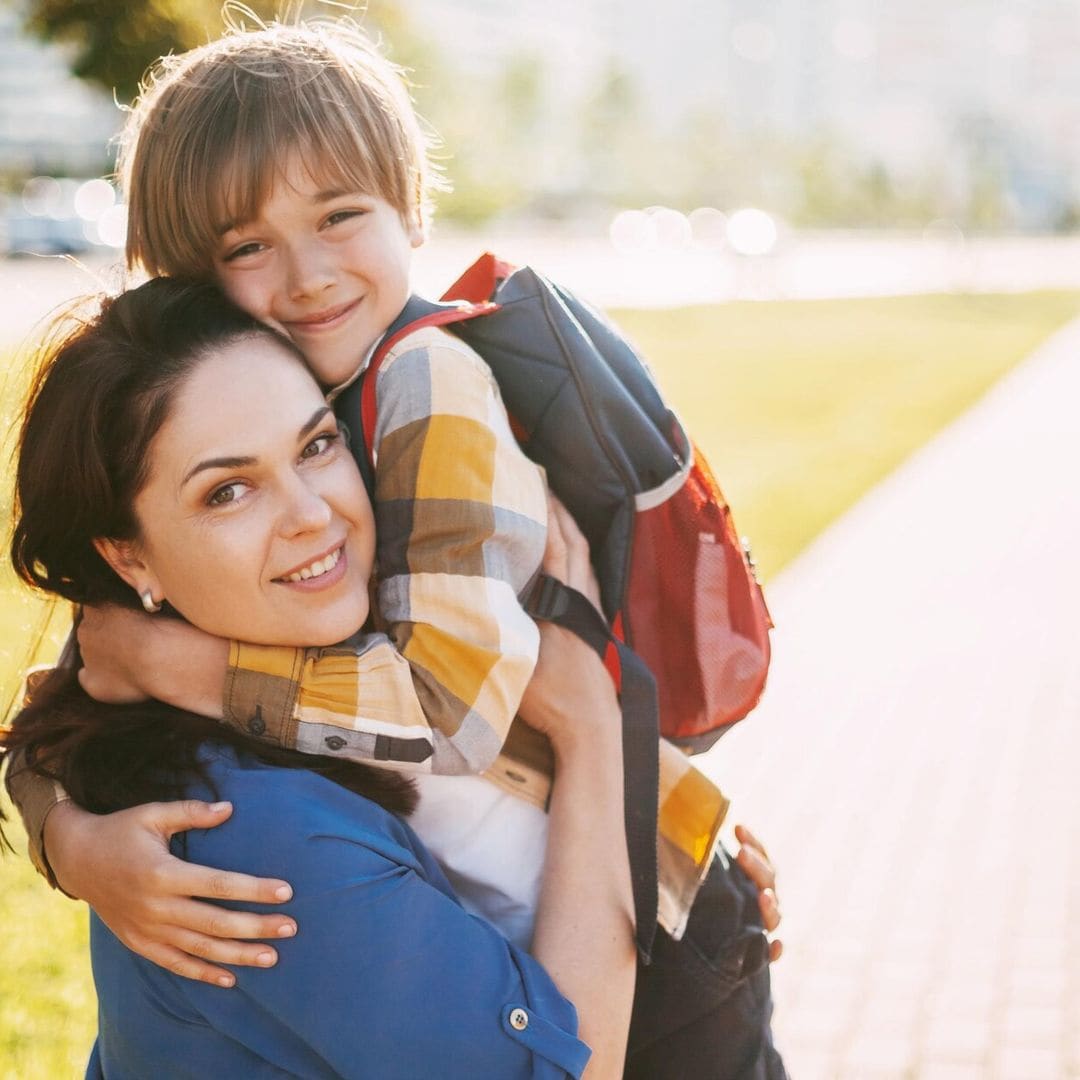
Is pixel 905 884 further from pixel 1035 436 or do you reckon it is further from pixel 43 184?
pixel 43 184

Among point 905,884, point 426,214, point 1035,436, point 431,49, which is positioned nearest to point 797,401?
point 1035,436

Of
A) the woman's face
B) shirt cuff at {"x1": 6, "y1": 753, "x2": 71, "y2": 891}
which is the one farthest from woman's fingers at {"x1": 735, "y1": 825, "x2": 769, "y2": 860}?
shirt cuff at {"x1": 6, "y1": 753, "x2": 71, "y2": 891}

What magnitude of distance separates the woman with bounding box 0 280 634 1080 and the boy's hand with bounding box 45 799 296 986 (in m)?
0.03

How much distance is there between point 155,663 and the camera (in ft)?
6.03

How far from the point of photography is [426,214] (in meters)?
2.63

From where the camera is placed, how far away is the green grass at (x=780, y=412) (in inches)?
162

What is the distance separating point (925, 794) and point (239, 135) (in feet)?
14.2

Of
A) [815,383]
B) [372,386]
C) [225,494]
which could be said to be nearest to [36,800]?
[225,494]

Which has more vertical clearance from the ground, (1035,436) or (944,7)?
(1035,436)

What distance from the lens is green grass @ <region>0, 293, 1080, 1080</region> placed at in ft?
13.5

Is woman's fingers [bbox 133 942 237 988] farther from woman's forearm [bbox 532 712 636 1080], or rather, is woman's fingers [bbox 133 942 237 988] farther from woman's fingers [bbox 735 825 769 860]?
woman's fingers [bbox 735 825 769 860]

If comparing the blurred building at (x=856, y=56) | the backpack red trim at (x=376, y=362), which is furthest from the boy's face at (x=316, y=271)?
the blurred building at (x=856, y=56)

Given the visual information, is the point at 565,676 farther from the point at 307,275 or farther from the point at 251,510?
the point at 307,275

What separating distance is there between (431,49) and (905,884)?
33361 millimetres
